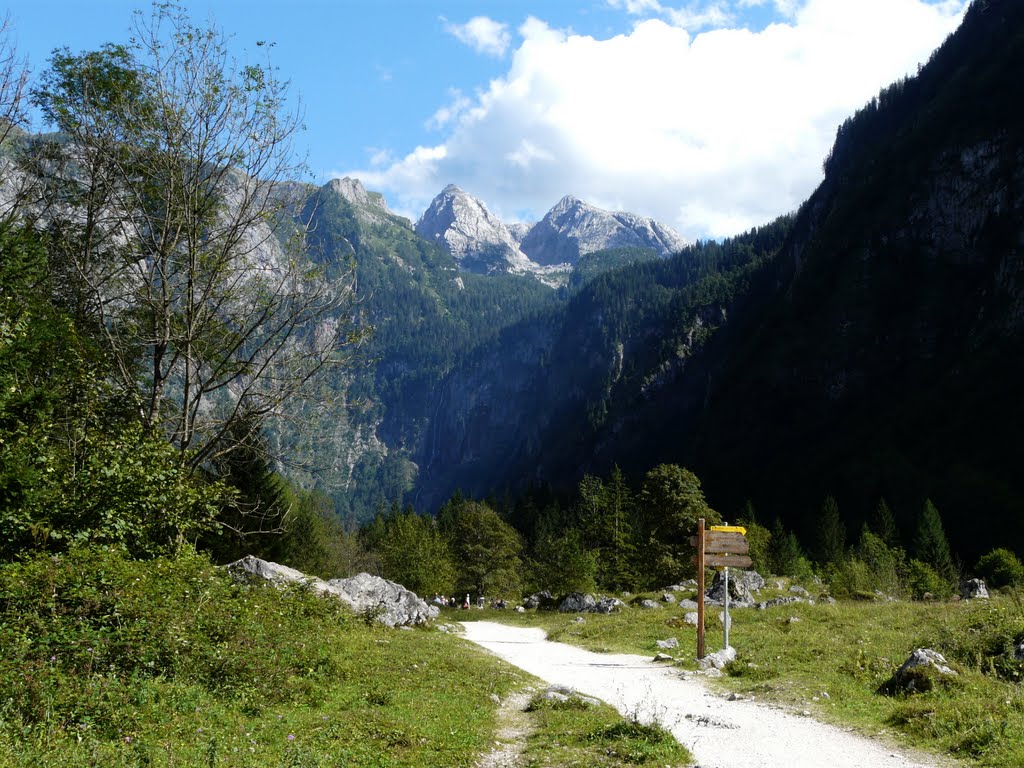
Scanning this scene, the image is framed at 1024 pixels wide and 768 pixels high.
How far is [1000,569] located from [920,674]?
2326 inches

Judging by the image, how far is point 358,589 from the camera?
29203 millimetres

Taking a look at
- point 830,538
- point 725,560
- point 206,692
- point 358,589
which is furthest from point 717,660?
point 830,538

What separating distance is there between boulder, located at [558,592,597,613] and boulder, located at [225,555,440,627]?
1080 cm

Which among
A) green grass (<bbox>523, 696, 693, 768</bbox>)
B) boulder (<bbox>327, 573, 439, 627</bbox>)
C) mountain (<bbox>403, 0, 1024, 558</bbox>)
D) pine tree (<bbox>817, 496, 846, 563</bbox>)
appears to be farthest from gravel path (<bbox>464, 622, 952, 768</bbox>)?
mountain (<bbox>403, 0, 1024, 558</bbox>)

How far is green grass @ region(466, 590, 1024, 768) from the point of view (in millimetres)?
9133

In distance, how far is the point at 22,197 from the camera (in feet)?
61.4

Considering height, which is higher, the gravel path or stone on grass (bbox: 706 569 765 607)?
the gravel path

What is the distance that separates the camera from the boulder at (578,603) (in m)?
39.0

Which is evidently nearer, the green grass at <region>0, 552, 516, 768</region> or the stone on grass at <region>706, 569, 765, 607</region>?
the green grass at <region>0, 552, 516, 768</region>

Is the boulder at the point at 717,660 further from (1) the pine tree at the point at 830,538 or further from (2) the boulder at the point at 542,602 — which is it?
(1) the pine tree at the point at 830,538

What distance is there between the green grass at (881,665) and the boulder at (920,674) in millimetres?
245

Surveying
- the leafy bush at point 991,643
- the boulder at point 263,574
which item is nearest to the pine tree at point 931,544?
the leafy bush at point 991,643

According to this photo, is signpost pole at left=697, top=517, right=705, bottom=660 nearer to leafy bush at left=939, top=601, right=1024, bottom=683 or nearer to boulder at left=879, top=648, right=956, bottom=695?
leafy bush at left=939, top=601, right=1024, bottom=683

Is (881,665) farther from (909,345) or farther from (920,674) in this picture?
(909,345)
